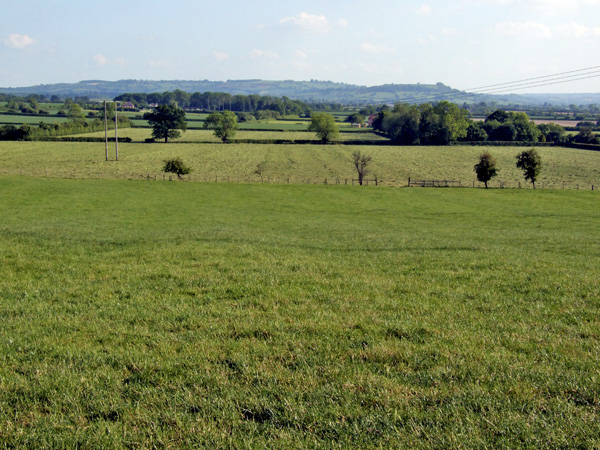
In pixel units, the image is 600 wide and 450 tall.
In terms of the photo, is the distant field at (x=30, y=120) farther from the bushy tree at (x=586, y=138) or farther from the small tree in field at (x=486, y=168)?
the bushy tree at (x=586, y=138)

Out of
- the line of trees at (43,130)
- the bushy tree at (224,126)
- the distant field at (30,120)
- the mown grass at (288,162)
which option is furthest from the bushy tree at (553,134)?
the distant field at (30,120)

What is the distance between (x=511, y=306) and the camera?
10430mm

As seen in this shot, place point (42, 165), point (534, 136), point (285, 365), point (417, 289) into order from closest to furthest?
point (285, 365)
point (417, 289)
point (42, 165)
point (534, 136)

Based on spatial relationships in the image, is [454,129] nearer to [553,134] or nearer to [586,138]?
[553,134]

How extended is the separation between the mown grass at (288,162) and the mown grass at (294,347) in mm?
58730

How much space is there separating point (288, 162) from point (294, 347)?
96624 mm

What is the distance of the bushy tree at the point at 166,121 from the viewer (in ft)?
433

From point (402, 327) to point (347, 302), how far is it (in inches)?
77.7

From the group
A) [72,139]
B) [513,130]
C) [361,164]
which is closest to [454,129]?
[513,130]

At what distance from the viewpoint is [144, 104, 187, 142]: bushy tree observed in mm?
131875

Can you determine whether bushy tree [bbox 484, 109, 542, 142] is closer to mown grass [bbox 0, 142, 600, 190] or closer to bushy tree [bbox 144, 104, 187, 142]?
mown grass [bbox 0, 142, 600, 190]

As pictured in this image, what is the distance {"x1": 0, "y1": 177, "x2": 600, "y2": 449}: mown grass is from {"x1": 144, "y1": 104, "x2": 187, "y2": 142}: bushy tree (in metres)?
120

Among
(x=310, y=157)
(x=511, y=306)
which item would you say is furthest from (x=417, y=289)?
(x=310, y=157)

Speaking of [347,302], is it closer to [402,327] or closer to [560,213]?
[402,327]
